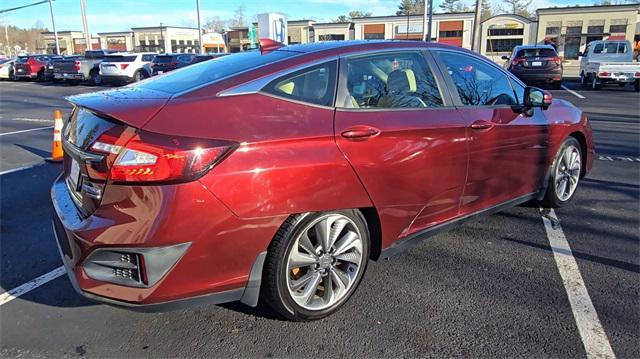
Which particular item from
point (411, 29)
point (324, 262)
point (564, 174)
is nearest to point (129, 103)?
point (324, 262)

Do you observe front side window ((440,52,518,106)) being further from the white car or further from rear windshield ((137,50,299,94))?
the white car

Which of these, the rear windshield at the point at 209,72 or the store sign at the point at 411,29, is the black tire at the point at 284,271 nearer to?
the rear windshield at the point at 209,72

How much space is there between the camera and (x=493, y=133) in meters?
3.57

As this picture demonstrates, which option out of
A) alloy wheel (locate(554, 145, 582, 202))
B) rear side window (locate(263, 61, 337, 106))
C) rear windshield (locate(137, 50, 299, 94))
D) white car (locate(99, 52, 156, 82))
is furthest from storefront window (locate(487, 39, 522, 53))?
rear side window (locate(263, 61, 337, 106))

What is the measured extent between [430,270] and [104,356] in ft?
7.23

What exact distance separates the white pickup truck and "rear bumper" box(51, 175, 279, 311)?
19.1 m

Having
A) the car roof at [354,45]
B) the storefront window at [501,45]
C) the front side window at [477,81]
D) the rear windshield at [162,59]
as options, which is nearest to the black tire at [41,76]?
the rear windshield at [162,59]

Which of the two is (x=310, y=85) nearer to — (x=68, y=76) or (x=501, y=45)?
(x=68, y=76)

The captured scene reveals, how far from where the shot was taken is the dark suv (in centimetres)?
1823

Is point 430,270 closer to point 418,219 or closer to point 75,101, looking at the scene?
point 418,219

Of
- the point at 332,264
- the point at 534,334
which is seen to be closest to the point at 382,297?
the point at 332,264

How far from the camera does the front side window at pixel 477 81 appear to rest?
354 cm

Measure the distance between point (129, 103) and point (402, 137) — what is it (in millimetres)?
1591

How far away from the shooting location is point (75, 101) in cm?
284
